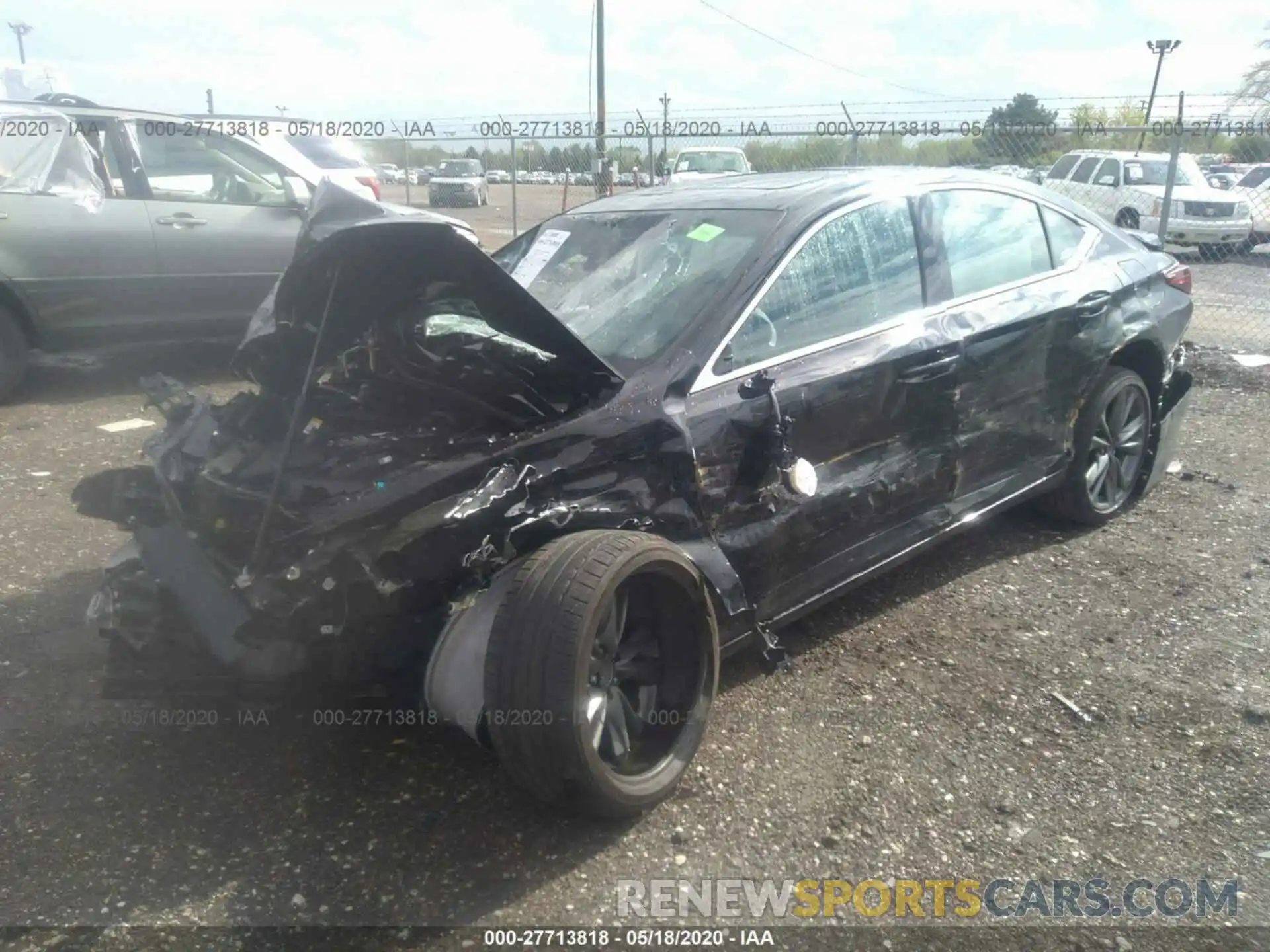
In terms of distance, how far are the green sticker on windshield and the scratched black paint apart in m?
0.15

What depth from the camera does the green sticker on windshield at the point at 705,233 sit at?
3.56 m

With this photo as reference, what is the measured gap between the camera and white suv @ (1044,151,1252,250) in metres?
16.8

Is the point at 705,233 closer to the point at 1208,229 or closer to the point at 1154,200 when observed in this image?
the point at 1154,200

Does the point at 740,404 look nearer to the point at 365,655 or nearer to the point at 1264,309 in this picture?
the point at 365,655

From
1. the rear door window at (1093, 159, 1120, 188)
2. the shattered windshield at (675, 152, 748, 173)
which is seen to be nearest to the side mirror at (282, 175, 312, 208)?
the shattered windshield at (675, 152, 748, 173)

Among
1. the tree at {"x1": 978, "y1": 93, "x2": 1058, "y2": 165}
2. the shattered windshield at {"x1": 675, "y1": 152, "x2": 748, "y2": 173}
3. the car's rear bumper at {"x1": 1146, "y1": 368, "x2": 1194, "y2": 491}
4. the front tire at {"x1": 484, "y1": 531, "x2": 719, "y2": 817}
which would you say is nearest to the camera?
the front tire at {"x1": 484, "y1": 531, "x2": 719, "y2": 817}

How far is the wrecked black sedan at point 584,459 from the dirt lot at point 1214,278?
522 cm

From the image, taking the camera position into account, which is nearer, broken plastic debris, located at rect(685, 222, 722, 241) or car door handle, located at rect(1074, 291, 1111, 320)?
broken plastic debris, located at rect(685, 222, 722, 241)

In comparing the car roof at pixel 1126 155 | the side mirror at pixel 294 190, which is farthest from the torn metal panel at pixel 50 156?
the car roof at pixel 1126 155

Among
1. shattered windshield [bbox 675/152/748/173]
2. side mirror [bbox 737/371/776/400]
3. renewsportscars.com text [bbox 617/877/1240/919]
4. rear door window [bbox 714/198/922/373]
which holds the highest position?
shattered windshield [bbox 675/152/748/173]

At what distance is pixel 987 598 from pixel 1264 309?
9931 mm

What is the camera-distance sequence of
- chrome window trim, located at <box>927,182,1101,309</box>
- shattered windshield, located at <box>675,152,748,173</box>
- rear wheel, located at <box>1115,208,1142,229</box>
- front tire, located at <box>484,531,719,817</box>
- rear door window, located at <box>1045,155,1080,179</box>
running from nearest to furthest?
front tire, located at <box>484,531,719,817</box>, chrome window trim, located at <box>927,182,1101,309</box>, rear wheel, located at <box>1115,208,1142,229</box>, rear door window, located at <box>1045,155,1080,179</box>, shattered windshield, located at <box>675,152,748,173</box>

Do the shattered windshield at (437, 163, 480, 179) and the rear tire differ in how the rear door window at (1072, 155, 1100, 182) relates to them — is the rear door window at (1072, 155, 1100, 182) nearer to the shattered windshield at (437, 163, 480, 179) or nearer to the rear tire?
the shattered windshield at (437, 163, 480, 179)

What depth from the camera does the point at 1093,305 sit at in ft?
14.4
